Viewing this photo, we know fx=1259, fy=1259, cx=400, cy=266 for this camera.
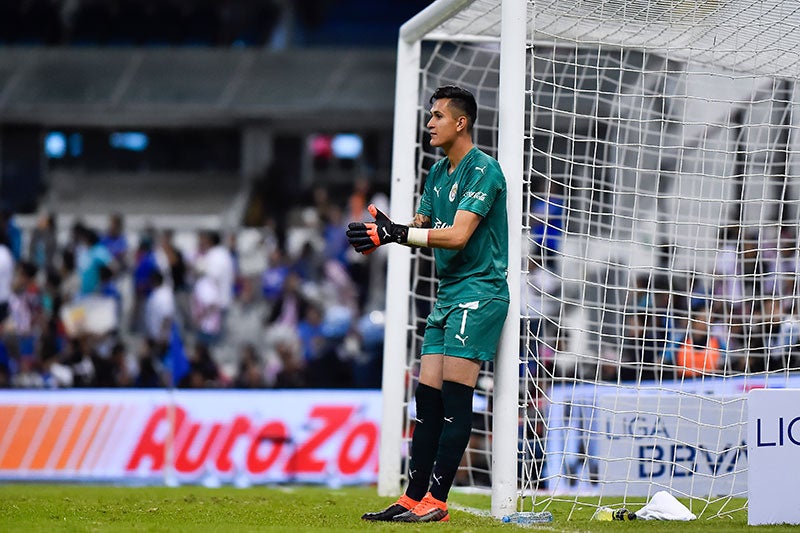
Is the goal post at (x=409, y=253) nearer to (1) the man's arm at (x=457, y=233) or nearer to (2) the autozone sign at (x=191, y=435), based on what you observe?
(1) the man's arm at (x=457, y=233)

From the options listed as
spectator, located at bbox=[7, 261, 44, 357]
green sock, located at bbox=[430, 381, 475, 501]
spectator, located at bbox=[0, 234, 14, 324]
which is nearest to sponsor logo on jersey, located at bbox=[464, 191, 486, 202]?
green sock, located at bbox=[430, 381, 475, 501]

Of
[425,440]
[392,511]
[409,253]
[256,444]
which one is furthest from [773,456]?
[256,444]

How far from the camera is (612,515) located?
724 centimetres

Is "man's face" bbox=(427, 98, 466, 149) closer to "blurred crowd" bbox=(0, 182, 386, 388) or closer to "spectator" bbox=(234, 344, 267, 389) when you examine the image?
"blurred crowd" bbox=(0, 182, 386, 388)

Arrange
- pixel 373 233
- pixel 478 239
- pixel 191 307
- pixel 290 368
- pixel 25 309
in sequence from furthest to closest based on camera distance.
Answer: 1. pixel 25 309
2. pixel 191 307
3. pixel 290 368
4. pixel 478 239
5. pixel 373 233

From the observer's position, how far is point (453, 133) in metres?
6.92

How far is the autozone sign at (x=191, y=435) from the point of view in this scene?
13.4 meters

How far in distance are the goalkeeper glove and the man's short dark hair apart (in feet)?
2.59

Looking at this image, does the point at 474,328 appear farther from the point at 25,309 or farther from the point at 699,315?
the point at 25,309

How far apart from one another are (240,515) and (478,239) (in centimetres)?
207

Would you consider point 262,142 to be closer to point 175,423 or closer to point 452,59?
point 175,423

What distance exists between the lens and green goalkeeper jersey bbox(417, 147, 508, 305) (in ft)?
22.1

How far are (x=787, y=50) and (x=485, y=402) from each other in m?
4.10

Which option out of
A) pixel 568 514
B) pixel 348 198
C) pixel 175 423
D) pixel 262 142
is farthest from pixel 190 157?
pixel 568 514
